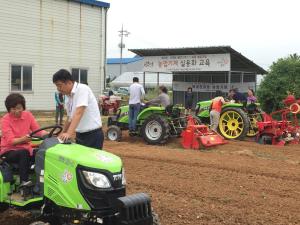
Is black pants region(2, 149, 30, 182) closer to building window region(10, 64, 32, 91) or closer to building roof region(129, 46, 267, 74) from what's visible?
building roof region(129, 46, 267, 74)

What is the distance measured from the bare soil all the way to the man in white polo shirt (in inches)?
49.8

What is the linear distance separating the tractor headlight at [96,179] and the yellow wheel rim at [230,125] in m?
9.81

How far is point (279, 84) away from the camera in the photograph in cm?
1805

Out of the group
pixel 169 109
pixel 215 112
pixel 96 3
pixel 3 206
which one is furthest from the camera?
pixel 96 3

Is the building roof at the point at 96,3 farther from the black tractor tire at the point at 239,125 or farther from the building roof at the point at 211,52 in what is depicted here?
the black tractor tire at the point at 239,125

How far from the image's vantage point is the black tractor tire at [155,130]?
12500 millimetres

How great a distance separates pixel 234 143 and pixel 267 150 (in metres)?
1.22

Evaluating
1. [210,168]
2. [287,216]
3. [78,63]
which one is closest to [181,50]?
[78,63]

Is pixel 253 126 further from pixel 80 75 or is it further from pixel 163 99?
pixel 80 75

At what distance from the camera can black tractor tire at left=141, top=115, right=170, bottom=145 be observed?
12.5 m

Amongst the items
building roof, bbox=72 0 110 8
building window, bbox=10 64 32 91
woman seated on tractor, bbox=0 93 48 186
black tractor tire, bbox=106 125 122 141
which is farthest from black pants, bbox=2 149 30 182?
building roof, bbox=72 0 110 8

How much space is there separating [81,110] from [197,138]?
7.34m

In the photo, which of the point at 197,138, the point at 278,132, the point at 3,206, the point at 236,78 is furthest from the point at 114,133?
the point at 236,78

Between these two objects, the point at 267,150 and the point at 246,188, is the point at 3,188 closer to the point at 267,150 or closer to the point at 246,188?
the point at 246,188
